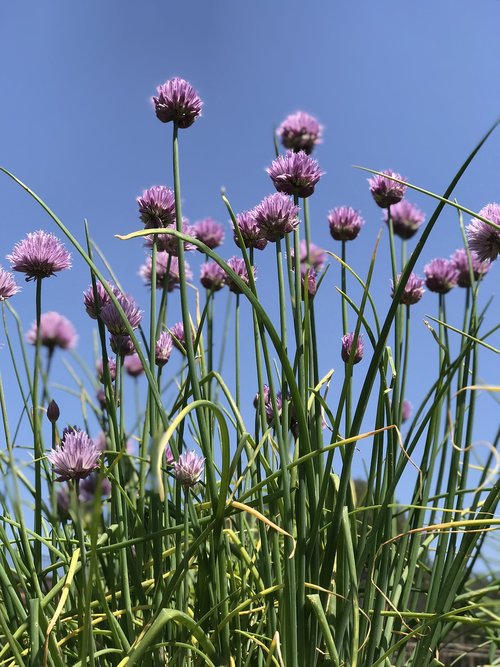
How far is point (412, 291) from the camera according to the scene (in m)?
1.41

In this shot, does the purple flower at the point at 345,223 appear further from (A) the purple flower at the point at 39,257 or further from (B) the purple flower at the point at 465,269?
(A) the purple flower at the point at 39,257

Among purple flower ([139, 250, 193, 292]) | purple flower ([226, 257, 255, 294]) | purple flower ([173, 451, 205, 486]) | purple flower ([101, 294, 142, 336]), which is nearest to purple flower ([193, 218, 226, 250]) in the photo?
purple flower ([139, 250, 193, 292])

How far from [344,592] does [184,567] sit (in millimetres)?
261

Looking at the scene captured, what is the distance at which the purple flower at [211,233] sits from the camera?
179 cm

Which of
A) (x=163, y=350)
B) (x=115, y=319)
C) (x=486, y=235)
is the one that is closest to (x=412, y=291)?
(x=486, y=235)

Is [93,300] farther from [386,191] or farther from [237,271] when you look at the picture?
[386,191]

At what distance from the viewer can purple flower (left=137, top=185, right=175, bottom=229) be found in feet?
3.87

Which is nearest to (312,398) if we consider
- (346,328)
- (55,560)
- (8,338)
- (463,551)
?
(346,328)

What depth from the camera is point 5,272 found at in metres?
1.29

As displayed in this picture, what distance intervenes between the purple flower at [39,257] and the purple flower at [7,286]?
0.34ft

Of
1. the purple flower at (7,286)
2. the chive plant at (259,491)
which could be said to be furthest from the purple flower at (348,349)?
the purple flower at (7,286)

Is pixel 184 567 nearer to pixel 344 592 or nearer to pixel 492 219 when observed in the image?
pixel 344 592

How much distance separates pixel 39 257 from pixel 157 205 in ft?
0.69

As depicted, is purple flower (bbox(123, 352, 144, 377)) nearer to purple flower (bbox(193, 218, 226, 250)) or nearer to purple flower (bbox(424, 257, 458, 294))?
purple flower (bbox(193, 218, 226, 250))
